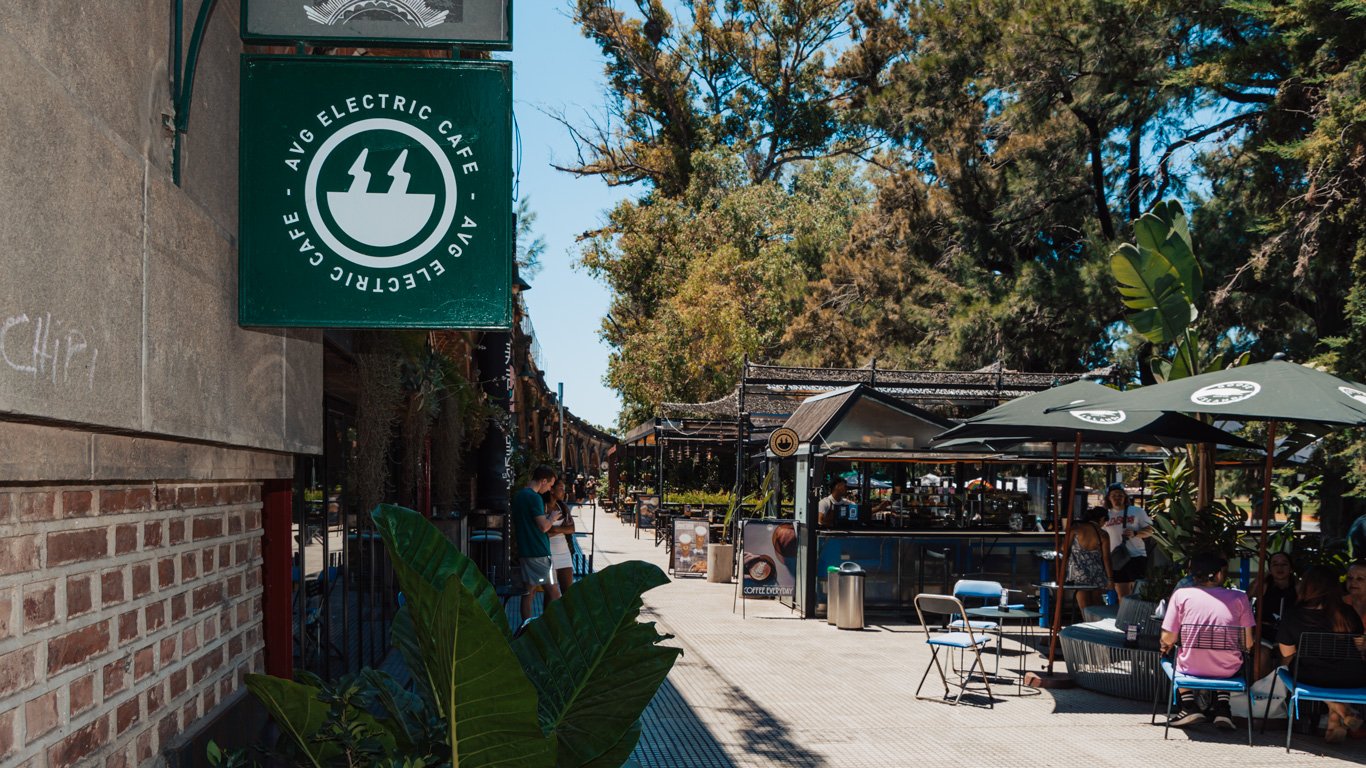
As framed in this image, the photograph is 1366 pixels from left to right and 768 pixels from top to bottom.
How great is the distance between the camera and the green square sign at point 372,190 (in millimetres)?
3180

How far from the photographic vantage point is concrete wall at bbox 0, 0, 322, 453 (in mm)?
1850

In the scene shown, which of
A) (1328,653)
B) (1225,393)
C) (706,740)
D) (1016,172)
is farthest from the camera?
(1016,172)

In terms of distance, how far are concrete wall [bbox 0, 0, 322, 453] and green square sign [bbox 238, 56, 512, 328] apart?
3.9 inches

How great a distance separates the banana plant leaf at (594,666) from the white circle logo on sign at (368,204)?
1.12 m

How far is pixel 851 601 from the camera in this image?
547 inches

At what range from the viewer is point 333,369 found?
7.92 metres

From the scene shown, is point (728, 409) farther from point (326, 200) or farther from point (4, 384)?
point (4, 384)

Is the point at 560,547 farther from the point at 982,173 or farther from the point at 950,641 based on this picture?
the point at 982,173

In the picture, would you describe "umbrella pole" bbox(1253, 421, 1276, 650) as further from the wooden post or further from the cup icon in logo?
the cup icon in logo

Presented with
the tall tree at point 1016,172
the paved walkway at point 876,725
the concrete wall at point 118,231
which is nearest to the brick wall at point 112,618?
the concrete wall at point 118,231

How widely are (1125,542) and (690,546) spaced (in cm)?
814

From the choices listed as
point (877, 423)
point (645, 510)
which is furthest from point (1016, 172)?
point (877, 423)

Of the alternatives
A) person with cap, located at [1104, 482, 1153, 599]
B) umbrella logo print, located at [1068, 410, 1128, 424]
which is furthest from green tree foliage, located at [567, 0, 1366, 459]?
umbrella logo print, located at [1068, 410, 1128, 424]

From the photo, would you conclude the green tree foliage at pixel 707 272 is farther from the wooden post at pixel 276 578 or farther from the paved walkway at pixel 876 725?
the wooden post at pixel 276 578
